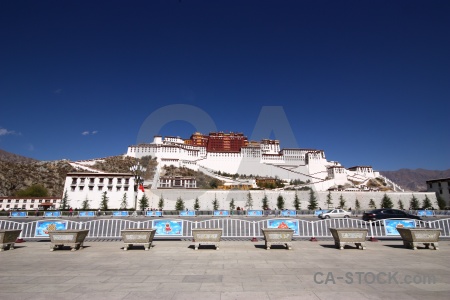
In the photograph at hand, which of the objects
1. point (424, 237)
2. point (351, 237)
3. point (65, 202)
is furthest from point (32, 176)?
point (424, 237)

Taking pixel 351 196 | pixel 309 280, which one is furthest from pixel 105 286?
pixel 351 196

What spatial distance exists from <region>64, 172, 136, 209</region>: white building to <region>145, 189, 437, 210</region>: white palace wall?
4.55 metres

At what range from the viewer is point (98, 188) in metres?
57.2

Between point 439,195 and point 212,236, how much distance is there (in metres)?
75.5

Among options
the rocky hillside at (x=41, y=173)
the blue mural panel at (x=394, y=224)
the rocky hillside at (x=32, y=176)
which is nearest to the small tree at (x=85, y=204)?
the rocky hillside at (x=41, y=173)

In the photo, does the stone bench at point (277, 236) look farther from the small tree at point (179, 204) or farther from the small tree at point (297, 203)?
the small tree at point (297, 203)

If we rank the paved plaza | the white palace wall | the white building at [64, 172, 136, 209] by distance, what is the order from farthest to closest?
the white palace wall < the white building at [64, 172, 136, 209] < the paved plaza

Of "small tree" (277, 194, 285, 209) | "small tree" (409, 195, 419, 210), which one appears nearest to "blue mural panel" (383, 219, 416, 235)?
"small tree" (277, 194, 285, 209)

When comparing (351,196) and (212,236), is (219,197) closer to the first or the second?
(351,196)

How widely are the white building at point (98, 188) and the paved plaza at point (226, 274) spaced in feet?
163

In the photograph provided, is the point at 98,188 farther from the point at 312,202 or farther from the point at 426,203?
the point at 426,203

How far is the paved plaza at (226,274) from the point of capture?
4.86 m

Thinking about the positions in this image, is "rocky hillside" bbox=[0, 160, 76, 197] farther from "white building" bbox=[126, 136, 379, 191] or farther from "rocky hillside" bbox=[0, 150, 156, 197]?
"white building" bbox=[126, 136, 379, 191]

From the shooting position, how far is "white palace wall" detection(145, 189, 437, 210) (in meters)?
58.7
